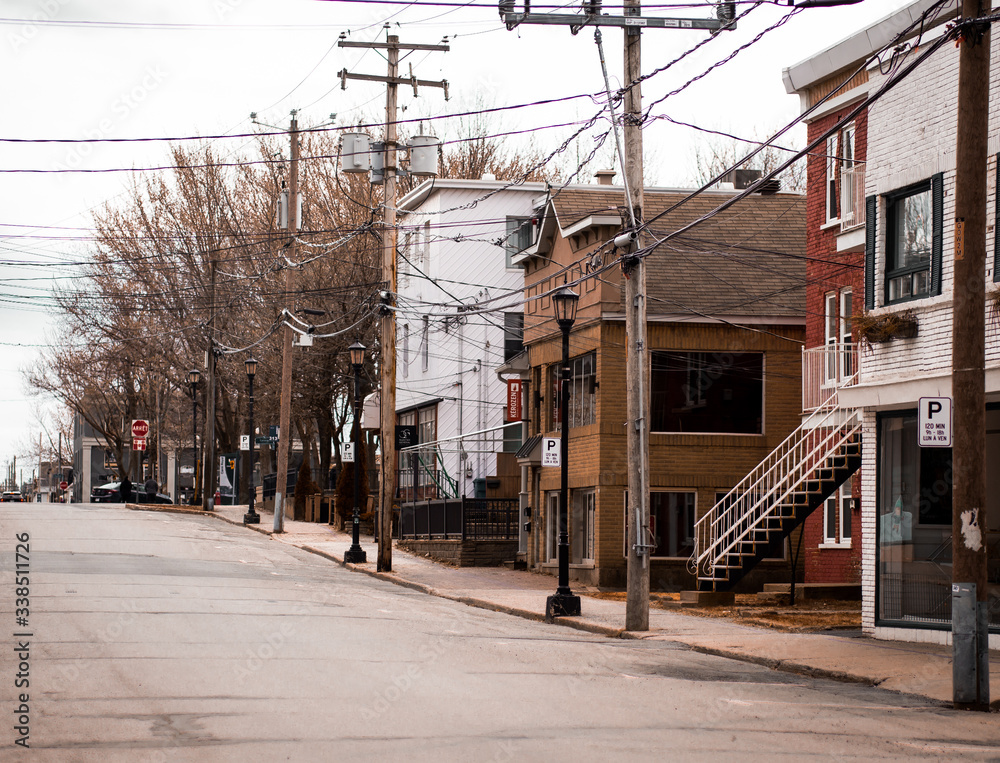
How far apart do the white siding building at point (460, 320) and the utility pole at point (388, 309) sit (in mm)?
9012

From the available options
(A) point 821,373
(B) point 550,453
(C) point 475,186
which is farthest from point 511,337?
(A) point 821,373

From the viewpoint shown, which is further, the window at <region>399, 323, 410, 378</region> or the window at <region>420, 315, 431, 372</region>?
the window at <region>399, 323, 410, 378</region>

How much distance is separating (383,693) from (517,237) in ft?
106

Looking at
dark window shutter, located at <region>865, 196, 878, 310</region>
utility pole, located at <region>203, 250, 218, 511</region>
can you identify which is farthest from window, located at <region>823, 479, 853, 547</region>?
utility pole, located at <region>203, 250, 218, 511</region>

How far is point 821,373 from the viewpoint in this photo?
24.9 meters

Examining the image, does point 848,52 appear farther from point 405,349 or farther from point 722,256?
point 405,349

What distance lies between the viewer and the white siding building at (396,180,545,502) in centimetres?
4134

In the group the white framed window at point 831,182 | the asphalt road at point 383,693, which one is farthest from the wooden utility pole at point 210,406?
the white framed window at point 831,182

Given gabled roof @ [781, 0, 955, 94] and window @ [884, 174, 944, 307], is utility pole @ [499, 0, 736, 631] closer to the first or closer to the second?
window @ [884, 174, 944, 307]

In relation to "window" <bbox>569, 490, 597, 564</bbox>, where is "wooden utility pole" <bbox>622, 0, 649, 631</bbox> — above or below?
above

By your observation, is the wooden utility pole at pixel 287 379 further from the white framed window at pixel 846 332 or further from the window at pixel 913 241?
the window at pixel 913 241

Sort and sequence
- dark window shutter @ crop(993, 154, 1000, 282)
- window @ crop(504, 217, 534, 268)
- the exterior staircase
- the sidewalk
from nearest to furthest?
the sidewalk, dark window shutter @ crop(993, 154, 1000, 282), the exterior staircase, window @ crop(504, 217, 534, 268)

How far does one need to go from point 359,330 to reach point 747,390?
22.1 metres

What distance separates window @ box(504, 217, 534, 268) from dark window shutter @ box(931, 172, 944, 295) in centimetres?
2162
